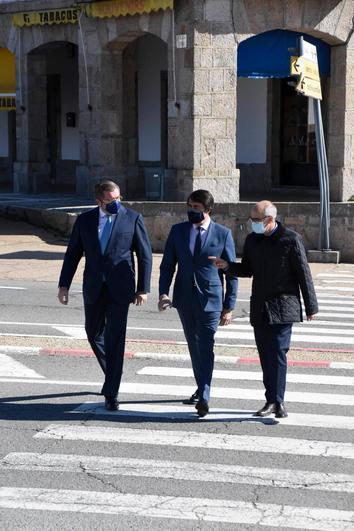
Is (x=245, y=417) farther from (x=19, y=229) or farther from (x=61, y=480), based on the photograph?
(x=19, y=229)

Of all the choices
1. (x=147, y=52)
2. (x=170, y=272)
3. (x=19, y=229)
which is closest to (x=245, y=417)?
(x=170, y=272)

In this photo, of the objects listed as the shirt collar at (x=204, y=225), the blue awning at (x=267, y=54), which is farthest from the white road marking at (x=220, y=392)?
the blue awning at (x=267, y=54)

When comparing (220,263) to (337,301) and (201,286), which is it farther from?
(337,301)

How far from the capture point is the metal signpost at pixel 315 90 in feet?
57.9

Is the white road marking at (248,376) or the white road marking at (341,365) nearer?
the white road marking at (248,376)

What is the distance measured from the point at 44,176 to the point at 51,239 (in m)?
6.83

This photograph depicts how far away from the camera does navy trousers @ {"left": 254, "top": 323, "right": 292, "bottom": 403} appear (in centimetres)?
840

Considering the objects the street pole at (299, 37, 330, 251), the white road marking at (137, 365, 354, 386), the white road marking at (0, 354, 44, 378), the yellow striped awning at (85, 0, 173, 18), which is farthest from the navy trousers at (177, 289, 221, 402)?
the yellow striped awning at (85, 0, 173, 18)

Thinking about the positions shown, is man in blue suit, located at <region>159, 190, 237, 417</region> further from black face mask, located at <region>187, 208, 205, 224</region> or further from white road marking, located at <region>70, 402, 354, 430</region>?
white road marking, located at <region>70, 402, 354, 430</region>

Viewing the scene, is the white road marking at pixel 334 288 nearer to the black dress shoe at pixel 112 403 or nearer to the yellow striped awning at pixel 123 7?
the yellow striped awning at pixel 123 7

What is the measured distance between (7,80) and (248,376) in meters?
21.3

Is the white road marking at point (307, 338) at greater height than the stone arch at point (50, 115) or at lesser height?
lesser

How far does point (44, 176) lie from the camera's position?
2847 centimetres

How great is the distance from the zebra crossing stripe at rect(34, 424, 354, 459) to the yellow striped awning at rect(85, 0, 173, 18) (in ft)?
50.1
